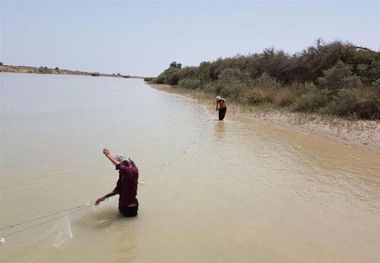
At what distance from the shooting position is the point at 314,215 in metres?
7.08

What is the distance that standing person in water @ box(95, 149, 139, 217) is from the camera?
20.5 ft

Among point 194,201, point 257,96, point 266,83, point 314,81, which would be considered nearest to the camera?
point 194,201

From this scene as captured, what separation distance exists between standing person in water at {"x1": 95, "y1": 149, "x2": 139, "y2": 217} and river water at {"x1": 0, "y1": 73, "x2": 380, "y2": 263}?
0.66 ft

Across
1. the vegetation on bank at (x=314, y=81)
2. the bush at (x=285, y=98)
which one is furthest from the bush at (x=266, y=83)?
the bush at (x=285, y=98)

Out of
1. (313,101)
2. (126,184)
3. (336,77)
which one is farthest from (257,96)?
(126,184)

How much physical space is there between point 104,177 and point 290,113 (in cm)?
1397

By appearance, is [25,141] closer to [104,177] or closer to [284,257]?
[104,177]

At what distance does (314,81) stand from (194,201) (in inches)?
875

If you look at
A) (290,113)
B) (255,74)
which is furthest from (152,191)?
(255,74)

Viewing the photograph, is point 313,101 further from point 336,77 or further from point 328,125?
point 328,125

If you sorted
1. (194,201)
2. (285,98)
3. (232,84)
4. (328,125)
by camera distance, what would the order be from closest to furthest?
(194,201) → (328,125) → (285,98) → (232,84)

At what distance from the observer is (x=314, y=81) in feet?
90.7

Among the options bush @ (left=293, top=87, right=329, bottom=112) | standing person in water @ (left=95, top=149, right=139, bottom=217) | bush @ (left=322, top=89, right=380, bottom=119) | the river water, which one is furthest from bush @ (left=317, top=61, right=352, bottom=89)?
standing person in water @ (left=95, top=149, right=139, bottom=217)

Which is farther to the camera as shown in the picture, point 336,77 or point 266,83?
point 266,83
